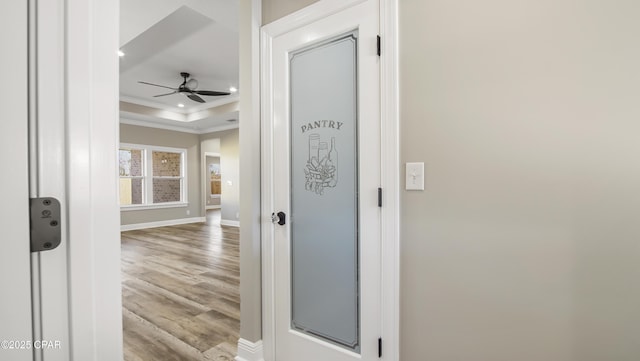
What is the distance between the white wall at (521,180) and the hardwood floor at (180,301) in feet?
5.34

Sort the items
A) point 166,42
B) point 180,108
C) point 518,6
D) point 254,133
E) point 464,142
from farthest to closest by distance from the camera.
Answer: point 180,108 → point 166,42 → point 254,133 → point 464,142 → point 518,6

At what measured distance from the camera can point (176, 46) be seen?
151 inches

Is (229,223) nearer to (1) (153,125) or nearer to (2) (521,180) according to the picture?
(1) (153,125)

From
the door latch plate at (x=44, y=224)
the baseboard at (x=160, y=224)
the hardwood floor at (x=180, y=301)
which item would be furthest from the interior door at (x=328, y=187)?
the baseboard at (x=160, y=224)

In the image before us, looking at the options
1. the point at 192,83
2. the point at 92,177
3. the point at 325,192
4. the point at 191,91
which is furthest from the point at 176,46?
the point at 92,177

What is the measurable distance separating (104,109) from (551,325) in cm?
165

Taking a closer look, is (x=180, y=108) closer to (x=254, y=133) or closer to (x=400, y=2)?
(x=254, y=133)

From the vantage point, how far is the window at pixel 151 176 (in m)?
7.18

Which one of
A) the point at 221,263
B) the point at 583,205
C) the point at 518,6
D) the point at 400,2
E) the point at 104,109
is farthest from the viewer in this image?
the point at 221,263

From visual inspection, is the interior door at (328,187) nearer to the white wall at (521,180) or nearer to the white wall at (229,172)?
the white wall at (521,180)

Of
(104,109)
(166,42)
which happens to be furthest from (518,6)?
(166,42)

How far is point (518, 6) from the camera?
1225 mm

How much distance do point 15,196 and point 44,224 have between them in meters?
0.06

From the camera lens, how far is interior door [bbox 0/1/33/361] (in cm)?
47
